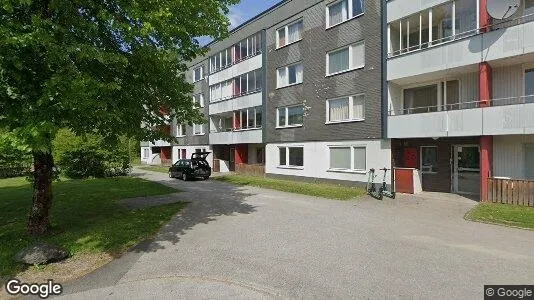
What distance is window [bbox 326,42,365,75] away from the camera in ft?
65.3

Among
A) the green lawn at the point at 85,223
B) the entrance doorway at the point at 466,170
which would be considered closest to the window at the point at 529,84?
the entrance doorway at the point at 466,170

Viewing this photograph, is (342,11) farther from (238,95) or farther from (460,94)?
(238,95)

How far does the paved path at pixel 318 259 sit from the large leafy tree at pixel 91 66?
3124 mm

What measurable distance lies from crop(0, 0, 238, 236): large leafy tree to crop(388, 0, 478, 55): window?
402 inches

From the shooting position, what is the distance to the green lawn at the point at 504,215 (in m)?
10.7

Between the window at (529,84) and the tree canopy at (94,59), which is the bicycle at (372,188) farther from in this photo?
the tree canopy at (94,59)

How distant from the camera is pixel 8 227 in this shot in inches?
432

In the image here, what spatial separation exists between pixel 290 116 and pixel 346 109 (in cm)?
537

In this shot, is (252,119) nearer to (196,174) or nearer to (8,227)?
(196,174)

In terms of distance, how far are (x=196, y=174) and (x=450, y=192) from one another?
16.9 meters

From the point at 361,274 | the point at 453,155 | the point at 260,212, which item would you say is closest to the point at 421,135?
the point at 453,155

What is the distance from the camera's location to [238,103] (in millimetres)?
31250

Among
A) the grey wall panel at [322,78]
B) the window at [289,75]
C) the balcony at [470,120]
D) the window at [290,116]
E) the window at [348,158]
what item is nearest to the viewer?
the balcony at [470,120]

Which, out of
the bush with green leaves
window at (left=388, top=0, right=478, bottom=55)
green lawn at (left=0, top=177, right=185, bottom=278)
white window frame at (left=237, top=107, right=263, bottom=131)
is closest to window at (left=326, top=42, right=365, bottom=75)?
window at (left=388, top=0, right=478, bottom=55)
